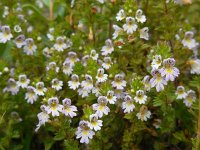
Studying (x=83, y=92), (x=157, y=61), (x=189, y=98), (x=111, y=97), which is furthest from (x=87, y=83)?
(x=189, y=98)

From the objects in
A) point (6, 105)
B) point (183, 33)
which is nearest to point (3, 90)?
point (6, 105)

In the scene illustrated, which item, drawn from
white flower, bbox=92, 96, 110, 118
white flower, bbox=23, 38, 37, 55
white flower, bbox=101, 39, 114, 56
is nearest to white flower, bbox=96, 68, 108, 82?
white flower, bbox=92, 96, 110, 118

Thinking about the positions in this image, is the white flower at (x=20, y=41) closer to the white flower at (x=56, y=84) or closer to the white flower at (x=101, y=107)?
the white flower at (x=56, y=84)

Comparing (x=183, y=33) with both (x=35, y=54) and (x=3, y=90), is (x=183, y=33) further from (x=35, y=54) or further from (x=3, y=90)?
(x=3, y=90)

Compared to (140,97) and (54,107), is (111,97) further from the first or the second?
(54,107)

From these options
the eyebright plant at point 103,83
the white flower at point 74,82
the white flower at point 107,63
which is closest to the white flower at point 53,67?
the eyebright plant at point 103,83
